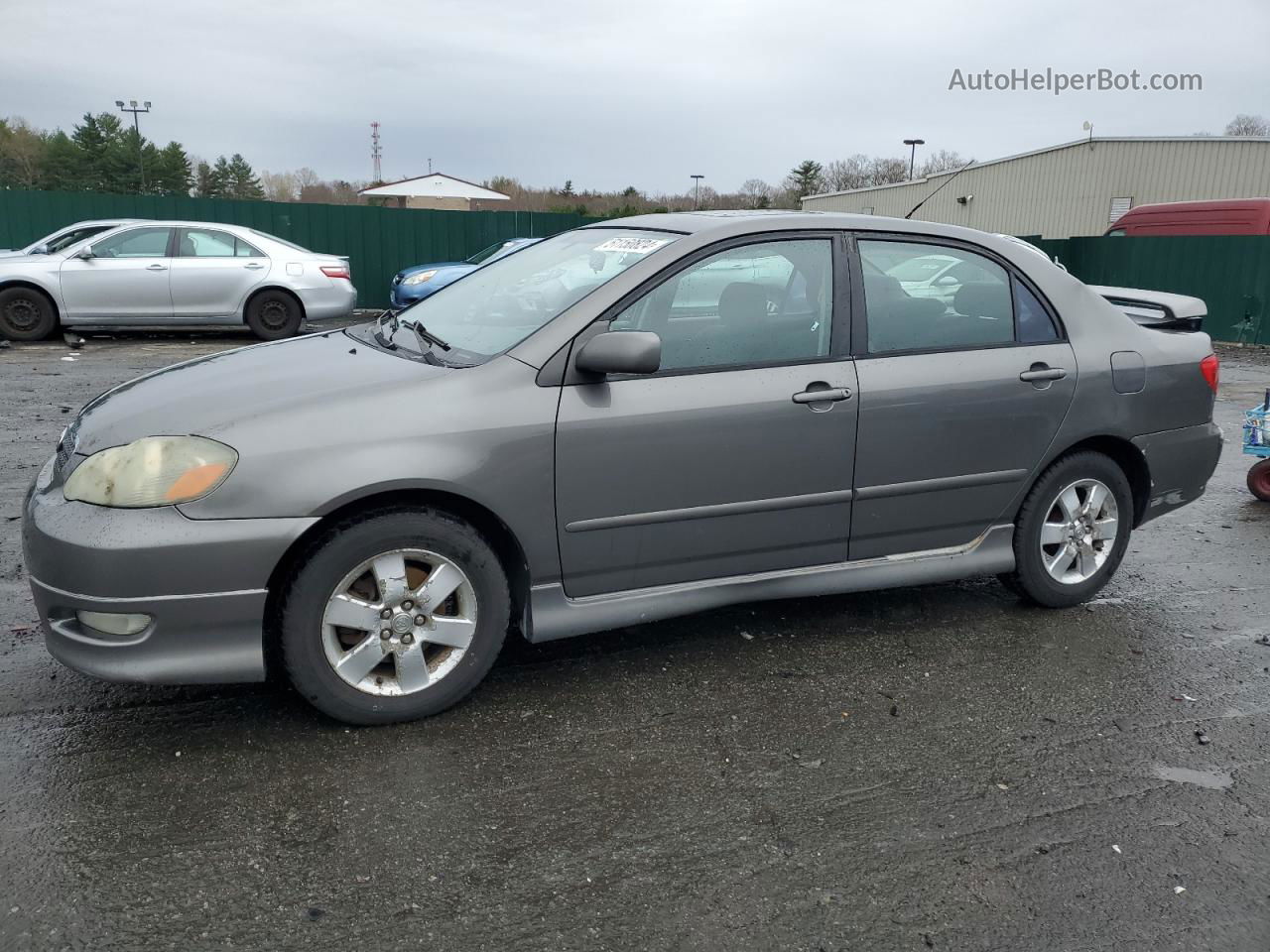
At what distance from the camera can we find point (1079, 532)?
4.47 metres

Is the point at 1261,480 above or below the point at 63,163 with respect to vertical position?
below

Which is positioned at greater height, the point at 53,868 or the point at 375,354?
the point at 375,354

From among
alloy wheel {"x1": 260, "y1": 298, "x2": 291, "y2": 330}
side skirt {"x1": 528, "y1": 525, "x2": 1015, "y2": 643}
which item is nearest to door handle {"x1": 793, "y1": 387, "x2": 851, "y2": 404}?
side skirt {"x1": 528, "y1": 525, "x2": 1015, "y2": 643}

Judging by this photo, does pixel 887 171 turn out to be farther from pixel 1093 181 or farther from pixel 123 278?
pixel 123 278

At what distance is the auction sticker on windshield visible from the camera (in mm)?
3811

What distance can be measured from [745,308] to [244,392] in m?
1.76

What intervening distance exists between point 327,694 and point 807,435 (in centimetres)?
186

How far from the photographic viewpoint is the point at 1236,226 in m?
17.9

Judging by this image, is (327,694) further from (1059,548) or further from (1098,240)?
(1098,240)

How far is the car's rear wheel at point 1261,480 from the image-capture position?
6590 millimetres

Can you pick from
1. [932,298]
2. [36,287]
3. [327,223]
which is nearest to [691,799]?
[932,298]

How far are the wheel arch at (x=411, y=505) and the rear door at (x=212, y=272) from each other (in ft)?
37.0

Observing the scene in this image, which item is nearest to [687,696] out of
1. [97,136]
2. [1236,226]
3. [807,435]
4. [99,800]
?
[807,435]

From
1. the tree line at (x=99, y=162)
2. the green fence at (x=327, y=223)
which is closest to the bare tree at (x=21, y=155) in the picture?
the tree line at (x=99, y=162)
